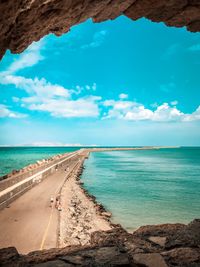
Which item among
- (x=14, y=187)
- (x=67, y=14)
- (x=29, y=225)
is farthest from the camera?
(x=14, y=187)

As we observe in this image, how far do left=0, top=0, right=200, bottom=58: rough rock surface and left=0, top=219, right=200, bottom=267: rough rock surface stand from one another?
11.9 ft

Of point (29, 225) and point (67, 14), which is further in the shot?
point (29, 225)

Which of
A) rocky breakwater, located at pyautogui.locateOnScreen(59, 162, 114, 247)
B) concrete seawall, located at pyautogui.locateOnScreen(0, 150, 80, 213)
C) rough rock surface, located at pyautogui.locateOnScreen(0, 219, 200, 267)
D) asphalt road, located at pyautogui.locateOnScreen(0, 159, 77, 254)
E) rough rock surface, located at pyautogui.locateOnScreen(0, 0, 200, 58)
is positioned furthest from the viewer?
concrete seawall, located at pyautogui.locateOnScreen(0, 150, 80, 213)

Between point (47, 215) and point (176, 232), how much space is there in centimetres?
788

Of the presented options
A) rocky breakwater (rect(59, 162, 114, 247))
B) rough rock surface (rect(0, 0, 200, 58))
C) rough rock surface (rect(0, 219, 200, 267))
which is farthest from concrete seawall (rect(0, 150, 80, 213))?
rough rock surface (rect(0, 0, 200, 58))

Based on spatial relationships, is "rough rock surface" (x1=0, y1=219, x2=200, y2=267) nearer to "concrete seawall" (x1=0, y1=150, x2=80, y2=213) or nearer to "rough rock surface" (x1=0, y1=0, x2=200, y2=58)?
"rough rock surface" (x1=0, y1=0, x2=200, y2=58)

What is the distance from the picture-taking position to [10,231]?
369 inches

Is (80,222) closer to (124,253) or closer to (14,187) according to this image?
(14,187)

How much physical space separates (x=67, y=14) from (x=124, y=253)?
4393mm

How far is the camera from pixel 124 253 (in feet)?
15.0

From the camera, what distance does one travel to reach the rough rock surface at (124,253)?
4.21 m

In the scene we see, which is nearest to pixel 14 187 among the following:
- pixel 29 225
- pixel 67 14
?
pixel 29 225

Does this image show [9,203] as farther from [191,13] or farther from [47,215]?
[191,13]

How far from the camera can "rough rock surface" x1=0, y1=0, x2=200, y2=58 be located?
3.73m
